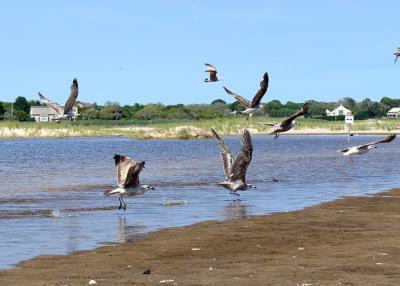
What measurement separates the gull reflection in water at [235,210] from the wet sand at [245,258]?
4.25 ft

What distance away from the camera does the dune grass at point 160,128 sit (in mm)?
111250

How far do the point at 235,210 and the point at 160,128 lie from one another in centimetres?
9746

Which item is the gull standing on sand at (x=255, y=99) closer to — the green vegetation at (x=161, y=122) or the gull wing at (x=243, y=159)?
the gull wing at (x=243, y=159)

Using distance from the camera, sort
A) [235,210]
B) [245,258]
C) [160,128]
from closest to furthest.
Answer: [245,258] < [235,210] < [160,128]

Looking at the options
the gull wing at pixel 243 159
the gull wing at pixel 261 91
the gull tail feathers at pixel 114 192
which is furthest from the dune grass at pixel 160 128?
the gull tail feathers at pixel 114 192

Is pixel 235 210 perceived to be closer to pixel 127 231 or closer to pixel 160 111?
pixel 127 231

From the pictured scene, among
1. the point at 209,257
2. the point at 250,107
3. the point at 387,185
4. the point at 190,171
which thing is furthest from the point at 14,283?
the point at 190,171

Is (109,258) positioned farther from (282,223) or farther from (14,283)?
(282,223)

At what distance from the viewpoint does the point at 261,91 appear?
23016mm

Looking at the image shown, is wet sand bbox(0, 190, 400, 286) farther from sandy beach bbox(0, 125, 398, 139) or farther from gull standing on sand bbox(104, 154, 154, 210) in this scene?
sandy beach bbox(0, 125, 398, 139)

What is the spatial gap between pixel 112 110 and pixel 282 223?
136496mm

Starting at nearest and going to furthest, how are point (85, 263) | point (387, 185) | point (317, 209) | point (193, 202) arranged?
point (85, 263) < point (317, 209) < point (193, 202) < point (387, 185)

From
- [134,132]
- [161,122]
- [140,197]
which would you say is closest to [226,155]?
[140,197]

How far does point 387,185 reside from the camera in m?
32.4
